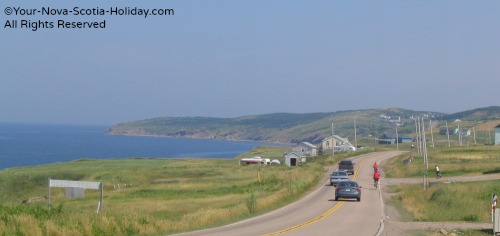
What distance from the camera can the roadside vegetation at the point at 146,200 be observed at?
24.2 metres

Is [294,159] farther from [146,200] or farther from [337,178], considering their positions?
[146,200]

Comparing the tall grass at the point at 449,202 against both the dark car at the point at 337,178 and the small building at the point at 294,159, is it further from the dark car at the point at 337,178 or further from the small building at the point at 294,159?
the small building at the point at 294,159

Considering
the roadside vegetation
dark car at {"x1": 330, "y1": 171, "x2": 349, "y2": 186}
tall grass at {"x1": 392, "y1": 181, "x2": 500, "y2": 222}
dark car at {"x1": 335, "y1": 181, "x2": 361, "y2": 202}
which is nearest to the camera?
the roadside vegetation

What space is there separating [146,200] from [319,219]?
2136 cm

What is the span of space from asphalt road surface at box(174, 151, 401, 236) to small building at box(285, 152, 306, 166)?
51.4m

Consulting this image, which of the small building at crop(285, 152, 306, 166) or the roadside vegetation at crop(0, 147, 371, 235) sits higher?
the small building at crop(285, 152, 306, 166)

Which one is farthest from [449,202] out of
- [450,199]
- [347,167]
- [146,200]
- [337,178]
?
[347,167]

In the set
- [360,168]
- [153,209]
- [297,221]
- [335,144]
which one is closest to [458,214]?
[297,221]

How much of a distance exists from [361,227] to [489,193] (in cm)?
1793

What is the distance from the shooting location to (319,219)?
105ft

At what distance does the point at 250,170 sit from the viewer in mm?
84125

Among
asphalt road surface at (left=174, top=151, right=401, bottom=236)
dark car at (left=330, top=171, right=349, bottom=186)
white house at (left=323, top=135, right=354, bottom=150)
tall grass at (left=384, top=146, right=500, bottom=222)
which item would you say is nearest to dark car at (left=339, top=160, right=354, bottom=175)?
tall grass at (left=384, top=146, right=500, bottom=222)

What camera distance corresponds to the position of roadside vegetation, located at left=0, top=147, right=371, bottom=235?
2423cm

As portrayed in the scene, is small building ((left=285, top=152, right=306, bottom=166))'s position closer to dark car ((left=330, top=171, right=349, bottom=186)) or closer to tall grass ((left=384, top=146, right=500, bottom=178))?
tall grass ((left=384, top=146, right=500, bottom=178))
